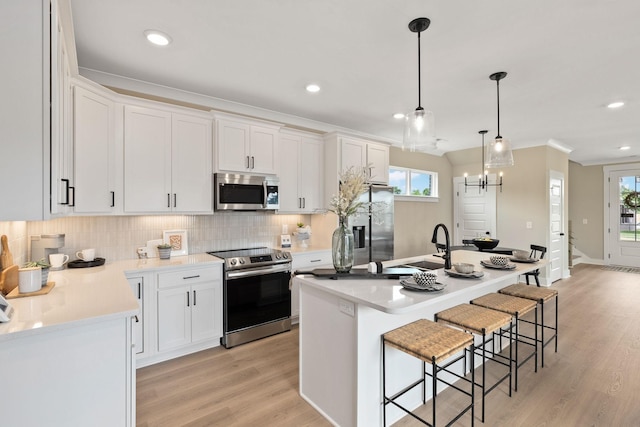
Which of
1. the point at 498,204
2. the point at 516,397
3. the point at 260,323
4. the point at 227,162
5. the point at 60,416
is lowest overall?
the point at 516,397

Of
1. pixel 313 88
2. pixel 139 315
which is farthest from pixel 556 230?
pixel 139 315

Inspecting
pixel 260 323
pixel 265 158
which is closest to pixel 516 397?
pixel 260 323

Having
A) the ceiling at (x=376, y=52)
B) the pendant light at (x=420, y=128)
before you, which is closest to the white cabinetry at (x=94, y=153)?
the ceiling at (x=376, y=52)

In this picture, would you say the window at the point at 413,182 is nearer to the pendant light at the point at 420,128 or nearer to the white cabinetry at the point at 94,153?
the pendant light at the point at 420,128

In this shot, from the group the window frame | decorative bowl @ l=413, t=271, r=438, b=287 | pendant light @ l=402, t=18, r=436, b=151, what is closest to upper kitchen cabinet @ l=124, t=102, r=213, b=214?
pendant light @ l=402, t=18, r=436, b=151

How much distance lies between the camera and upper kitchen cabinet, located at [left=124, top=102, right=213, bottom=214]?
2912 millimetres

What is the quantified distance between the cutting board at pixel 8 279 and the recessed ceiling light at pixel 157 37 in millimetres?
1795

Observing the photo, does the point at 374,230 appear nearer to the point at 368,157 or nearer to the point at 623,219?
the point at 368,157

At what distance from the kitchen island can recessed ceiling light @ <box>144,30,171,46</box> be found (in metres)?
2.01

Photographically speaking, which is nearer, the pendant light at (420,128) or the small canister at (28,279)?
the small canister at (28,279)

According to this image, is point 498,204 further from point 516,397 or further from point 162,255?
point 162,255

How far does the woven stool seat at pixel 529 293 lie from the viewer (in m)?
2.72

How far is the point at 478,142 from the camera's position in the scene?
5.68 metres

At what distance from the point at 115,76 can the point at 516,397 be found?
439cm
